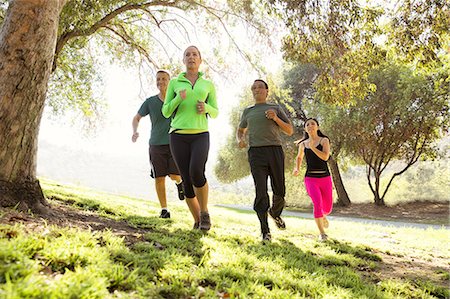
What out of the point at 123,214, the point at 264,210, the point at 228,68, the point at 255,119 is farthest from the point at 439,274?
the point at 228,68

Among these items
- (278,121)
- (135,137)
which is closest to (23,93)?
(135,137)

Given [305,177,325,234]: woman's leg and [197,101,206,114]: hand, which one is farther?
[305,177,325,234]: woman's leg

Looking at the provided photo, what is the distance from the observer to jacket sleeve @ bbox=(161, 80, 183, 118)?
482 cm

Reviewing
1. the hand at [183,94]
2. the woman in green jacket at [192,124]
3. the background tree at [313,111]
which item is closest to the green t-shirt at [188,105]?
the woman in green jacket at [192,124]

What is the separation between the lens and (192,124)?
4828 millimetres

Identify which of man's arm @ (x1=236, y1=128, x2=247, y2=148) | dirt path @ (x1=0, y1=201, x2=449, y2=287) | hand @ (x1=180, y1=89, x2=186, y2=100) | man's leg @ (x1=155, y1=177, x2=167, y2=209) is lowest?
dirt path @ (x1=0, y1=201, x2=449, y2=287)

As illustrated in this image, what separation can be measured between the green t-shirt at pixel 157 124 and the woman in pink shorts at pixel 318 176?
2350 millimetres

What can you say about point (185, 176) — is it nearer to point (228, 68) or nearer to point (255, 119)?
point (255, 119)

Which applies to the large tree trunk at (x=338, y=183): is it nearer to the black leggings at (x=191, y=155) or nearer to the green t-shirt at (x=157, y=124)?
the green t-shirt at (x=157, y=124)

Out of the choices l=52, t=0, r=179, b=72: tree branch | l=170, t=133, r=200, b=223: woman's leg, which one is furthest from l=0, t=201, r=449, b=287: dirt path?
l=52, t=0, r=179, b=72: tree branch

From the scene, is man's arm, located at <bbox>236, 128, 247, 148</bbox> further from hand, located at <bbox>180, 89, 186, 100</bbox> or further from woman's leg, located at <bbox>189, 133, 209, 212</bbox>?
hand, located at <bbox>180, 89, 186, 100</bbox>

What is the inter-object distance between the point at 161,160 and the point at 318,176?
2755 mm

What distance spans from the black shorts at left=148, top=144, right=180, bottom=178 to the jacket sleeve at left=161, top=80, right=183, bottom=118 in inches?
62.3

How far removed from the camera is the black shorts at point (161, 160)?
6480 millimetres
